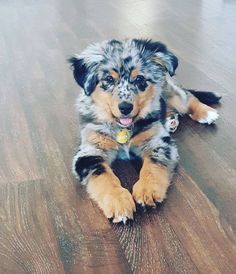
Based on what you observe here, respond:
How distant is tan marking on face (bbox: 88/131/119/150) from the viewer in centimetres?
230

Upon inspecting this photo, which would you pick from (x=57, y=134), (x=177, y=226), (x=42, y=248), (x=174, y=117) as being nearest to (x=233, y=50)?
(x=174, y=117)

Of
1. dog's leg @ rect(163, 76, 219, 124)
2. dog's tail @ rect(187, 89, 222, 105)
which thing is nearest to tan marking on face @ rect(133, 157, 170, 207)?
dog's leg @ rect(163, 76, 219, 124)

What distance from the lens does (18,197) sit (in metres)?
2.18

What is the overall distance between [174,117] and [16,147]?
2.67 ft

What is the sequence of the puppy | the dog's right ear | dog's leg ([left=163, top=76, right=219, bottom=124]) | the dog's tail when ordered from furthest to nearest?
the dog's tail → dog's leg ([left=163, top=76, right=219, bottom=124]) → the dog's right ear → the puppy

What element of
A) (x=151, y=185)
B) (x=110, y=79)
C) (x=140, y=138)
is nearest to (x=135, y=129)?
(x=140, y=138)

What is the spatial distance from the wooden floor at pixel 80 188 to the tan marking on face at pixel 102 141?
128mm

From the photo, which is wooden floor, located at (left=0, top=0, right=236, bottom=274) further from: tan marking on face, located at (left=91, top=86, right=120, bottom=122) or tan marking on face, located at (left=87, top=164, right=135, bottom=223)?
tan marking on face, located at (left=91, top=86, right=120, bottom=122)

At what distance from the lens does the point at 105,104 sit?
2262 mm

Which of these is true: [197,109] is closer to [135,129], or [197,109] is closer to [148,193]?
[135,129]

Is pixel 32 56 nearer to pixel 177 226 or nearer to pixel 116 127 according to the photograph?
pixel 116 127

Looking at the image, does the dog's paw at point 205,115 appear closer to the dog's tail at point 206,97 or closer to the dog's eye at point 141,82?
the dog's tail at point 206,97

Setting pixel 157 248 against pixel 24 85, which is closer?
pixel 157 248

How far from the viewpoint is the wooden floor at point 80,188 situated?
1.81 meters
